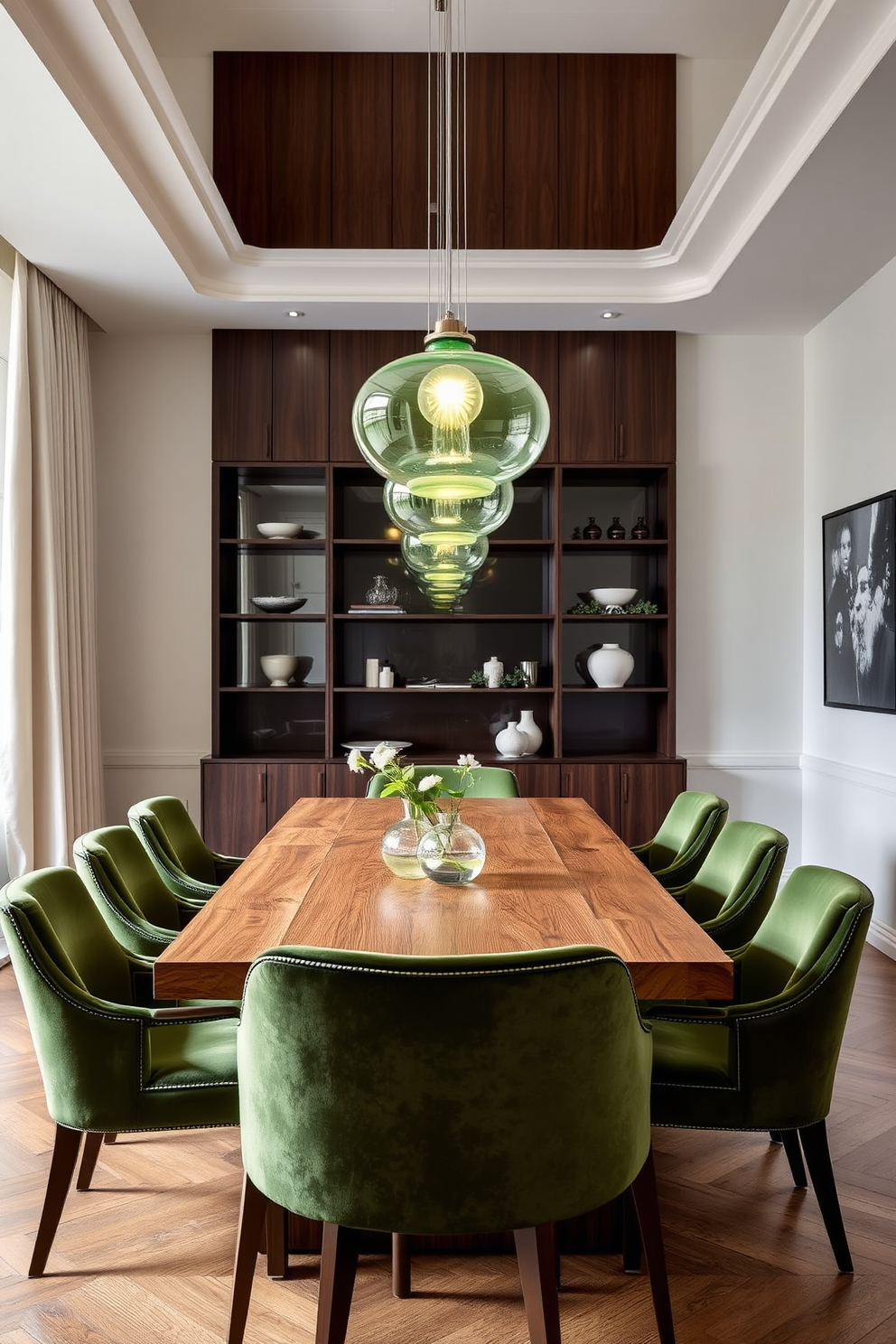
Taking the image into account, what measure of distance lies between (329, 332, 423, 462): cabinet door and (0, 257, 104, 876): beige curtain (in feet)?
4.07

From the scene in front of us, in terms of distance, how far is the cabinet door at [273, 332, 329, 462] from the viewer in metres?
5.25

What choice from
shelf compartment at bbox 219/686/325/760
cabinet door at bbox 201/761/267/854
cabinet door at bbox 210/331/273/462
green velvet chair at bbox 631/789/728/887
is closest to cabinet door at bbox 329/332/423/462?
cabinet door at bbox 210/331/273/462

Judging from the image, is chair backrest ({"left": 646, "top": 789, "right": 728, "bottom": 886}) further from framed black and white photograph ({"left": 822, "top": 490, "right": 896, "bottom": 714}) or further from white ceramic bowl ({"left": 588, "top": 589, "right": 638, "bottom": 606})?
white ceramic bowl ({"left": 588, "top": 589, "right": 638, "bottom": 606})

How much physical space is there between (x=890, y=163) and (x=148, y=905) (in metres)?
3.38

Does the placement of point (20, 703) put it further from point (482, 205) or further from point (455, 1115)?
point (455, 1115)

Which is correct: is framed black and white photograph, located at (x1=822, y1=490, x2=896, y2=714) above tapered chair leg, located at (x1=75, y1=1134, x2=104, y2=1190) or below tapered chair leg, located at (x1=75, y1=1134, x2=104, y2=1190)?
above

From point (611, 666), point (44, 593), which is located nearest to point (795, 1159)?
point (611, 666)

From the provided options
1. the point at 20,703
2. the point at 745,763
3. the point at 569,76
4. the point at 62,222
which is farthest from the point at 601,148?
the point at 20,703

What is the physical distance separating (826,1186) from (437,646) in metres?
3.83

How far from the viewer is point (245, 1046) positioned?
152 centimetres

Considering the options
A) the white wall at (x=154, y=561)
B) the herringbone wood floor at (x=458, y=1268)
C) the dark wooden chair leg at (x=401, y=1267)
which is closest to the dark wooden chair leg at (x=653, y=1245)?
the herringbone wood floor at (x=458, y=1268)

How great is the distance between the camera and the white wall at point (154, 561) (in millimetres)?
5457

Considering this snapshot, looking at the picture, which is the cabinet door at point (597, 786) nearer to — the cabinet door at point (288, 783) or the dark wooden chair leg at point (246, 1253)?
the cabinet door at point (288, 783)

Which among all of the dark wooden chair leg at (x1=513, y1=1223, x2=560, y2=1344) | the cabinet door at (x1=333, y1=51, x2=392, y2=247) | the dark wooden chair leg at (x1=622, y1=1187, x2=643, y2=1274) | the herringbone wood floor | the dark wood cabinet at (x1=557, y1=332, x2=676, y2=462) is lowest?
the herringbone wood floor
